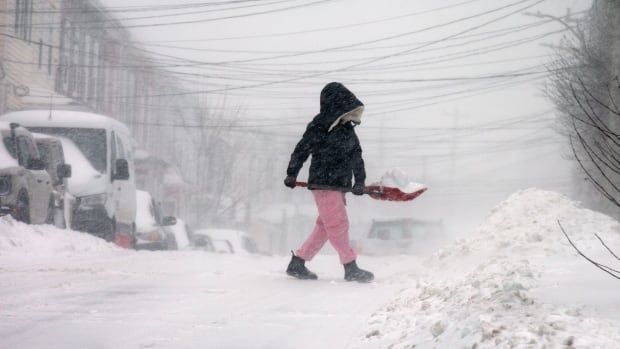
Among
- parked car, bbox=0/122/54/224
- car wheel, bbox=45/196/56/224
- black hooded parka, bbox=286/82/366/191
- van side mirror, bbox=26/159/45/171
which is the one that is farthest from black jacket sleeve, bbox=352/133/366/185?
car wheel, bbox=45/196/56/224

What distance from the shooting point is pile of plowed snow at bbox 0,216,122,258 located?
394 inches

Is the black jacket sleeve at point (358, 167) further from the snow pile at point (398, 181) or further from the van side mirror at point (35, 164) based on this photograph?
the van side mirror at point (35, 164)

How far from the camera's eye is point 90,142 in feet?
47.6

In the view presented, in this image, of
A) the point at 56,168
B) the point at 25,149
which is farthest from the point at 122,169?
Answer: the point at 25,149

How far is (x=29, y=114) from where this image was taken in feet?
49.5

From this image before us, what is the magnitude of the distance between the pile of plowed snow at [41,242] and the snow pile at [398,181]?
467cm

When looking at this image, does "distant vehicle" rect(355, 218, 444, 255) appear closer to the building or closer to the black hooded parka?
the building

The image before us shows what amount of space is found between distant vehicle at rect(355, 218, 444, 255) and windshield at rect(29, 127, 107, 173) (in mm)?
6575

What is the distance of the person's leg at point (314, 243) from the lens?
7.24m

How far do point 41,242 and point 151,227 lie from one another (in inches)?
257

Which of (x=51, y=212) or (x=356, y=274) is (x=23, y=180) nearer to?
(x=51, y=212)

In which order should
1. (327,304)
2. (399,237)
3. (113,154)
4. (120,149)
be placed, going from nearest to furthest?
(327,304) → (113,154) → (120,149) → (399,237)

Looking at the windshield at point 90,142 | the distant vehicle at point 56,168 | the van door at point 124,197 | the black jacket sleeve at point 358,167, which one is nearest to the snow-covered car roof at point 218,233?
the van door at point 124,197

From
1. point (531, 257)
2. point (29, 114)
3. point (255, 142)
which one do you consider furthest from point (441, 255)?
point (255, 142)
